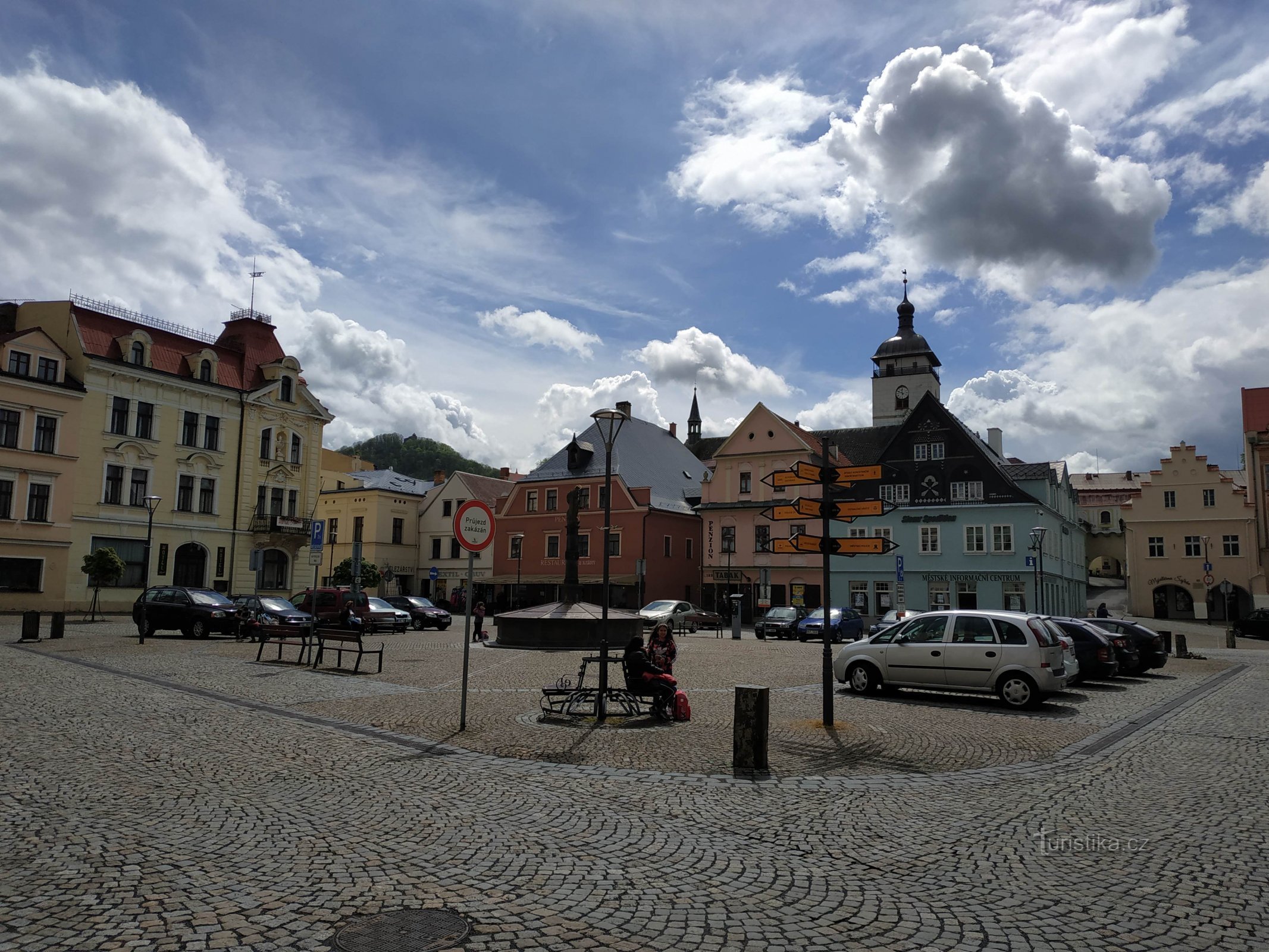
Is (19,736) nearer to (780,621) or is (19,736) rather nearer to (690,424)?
(780,621)

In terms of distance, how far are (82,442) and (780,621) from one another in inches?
1329

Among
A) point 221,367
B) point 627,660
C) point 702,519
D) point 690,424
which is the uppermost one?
point 690,424

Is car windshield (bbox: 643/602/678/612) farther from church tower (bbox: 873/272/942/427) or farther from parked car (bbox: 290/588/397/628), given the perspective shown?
church tower (bbox: 873/272/942/427)

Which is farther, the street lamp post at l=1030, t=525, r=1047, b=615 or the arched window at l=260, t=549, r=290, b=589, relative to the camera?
the arched window at l=260, t=549, r=290, b=589

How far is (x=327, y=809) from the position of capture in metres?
7.30

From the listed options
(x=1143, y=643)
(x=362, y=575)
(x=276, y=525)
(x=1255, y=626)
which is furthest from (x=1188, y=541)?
(x=276, y=525)

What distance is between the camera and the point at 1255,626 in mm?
44344

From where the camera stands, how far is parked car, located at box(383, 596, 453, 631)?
39.7 m

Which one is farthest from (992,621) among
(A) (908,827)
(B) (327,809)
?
(B) (327,809)

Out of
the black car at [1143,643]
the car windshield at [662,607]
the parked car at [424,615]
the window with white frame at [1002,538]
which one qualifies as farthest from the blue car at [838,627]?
the parked car at [424,615]

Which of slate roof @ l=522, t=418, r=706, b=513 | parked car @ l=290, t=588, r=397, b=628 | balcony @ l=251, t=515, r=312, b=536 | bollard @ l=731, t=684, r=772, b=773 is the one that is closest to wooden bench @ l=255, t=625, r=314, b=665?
parked car @ l=290, t=588, r=397, b=628

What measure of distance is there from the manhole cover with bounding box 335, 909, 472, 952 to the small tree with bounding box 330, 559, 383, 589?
176 feet

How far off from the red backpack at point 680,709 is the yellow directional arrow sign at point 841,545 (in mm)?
2383

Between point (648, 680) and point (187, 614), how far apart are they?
2061 centimetres
